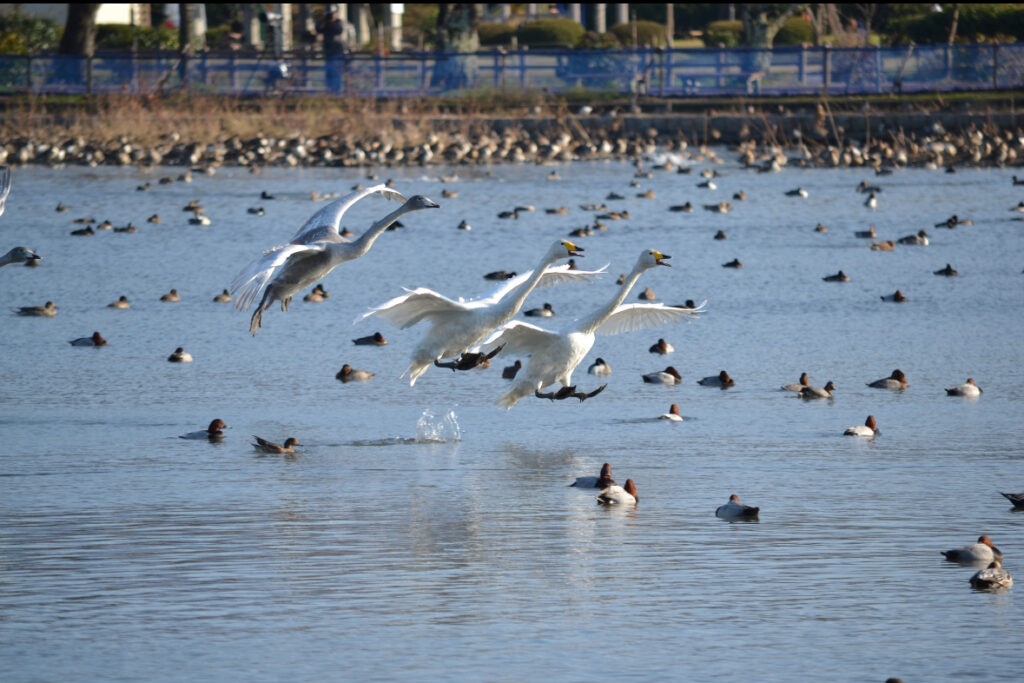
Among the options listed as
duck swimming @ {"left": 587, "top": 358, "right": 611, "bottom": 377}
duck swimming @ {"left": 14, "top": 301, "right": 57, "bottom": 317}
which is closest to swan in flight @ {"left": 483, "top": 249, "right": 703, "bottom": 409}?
duck swimming @ {"left": 587, "top": 358, "right": 611, "bottom": 377}

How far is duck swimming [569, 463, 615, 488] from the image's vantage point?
1144cm

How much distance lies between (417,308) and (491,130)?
30.9 metres

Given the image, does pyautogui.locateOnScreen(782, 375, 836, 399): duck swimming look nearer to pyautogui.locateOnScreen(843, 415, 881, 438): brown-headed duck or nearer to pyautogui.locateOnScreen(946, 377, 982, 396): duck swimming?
pyautogui.locateOnScreen(946, 377, 982, 396): duck swimming

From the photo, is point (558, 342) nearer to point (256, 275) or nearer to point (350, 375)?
point (256, 275)

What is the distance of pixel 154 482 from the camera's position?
12031 millimetres

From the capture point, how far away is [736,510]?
424 inches

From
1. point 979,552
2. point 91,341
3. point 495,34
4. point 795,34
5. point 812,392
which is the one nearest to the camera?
point 979,552

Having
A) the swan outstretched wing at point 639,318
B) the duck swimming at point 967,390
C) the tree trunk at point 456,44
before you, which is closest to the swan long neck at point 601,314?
the swan outstretched wing at point 639,318

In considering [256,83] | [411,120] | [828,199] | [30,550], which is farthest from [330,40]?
[30,550]

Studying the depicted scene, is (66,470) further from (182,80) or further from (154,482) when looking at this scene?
(182,80)

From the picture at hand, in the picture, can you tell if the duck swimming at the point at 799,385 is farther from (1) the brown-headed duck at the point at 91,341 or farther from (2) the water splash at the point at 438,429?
(1) the brown-headed duck at the point at 91,341

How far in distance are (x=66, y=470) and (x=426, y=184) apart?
79.3 ft

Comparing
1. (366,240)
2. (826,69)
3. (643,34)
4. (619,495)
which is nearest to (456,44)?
(826,69)

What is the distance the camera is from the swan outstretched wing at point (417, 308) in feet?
41.5
